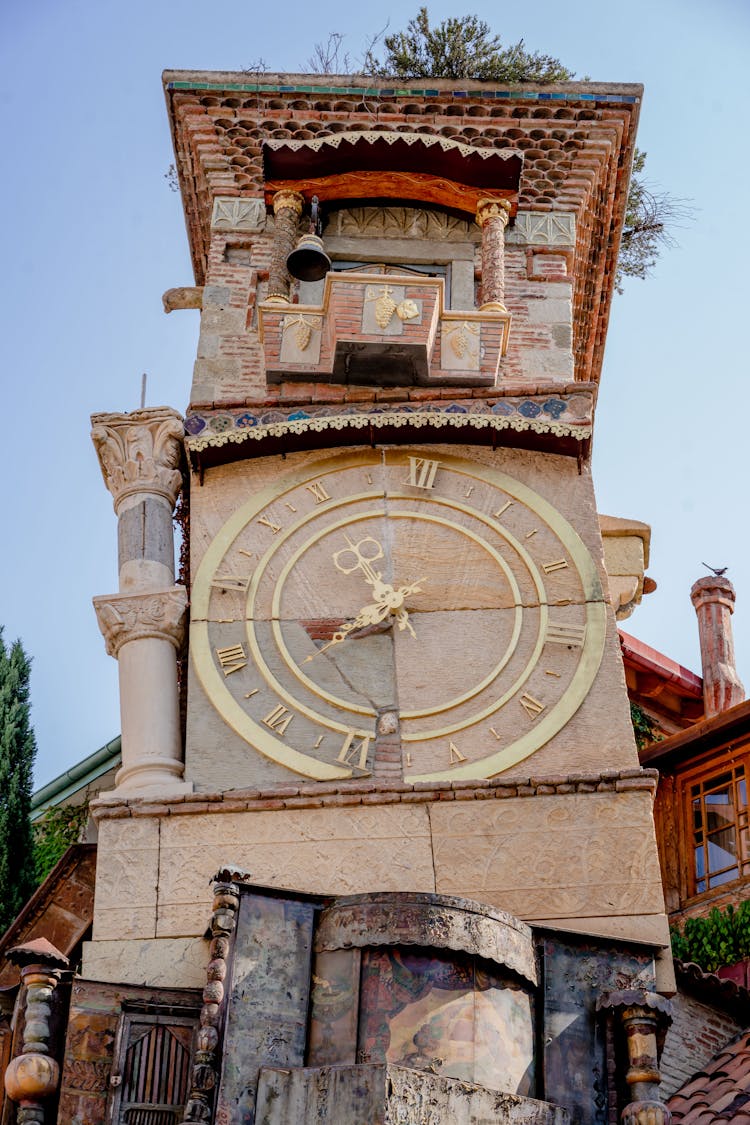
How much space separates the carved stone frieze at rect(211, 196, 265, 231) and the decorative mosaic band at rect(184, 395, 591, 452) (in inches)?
88.2

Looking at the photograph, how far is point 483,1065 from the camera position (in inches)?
427

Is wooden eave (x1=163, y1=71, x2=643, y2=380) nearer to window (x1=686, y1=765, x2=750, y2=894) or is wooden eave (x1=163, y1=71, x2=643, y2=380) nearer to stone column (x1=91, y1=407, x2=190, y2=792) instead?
stone column (x1=91, y1=407, x2=190, y2=792)

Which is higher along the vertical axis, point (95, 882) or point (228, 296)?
point (228, 296)

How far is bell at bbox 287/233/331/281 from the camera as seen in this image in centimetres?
1504

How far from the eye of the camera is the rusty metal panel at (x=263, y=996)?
35.0ft

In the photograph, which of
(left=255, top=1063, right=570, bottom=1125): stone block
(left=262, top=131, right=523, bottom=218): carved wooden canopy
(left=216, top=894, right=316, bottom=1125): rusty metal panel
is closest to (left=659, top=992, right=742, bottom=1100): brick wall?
(left=255, top=1063, right=570, bottom=1125): stone block

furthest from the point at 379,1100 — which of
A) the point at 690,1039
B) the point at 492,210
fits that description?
the point at 492,210

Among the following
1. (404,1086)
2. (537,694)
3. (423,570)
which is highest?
(423,570)

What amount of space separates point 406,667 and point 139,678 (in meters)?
1.74

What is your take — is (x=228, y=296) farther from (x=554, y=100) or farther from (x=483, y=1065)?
(x=483, y=1065)

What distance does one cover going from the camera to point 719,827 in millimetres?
15352

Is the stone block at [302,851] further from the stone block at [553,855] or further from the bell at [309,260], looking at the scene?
the bell at [309,260]

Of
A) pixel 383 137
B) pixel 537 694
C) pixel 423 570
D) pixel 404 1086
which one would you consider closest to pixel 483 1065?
pixel 404 1086

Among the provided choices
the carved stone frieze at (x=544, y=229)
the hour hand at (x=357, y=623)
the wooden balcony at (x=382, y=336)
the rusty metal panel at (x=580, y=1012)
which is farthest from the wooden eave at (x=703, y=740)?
the carved stone frieze at (x=544, y=229)
